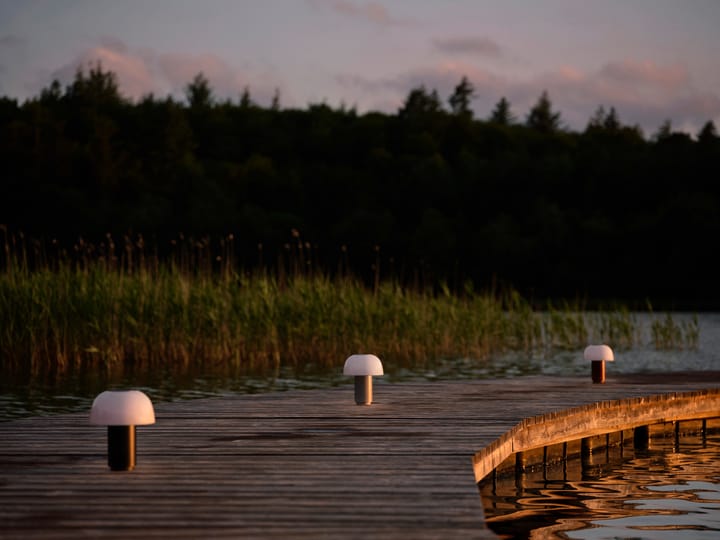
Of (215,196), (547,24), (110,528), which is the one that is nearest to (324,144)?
(215,196)

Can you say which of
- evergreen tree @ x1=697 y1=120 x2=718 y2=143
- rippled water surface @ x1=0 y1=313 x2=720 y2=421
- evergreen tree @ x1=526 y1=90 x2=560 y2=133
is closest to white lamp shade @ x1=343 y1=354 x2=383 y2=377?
rippled water surface @ x1=0 y1=313 x2=720 y2=421

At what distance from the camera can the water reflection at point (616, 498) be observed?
6422mm

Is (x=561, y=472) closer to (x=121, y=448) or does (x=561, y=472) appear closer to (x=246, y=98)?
(x=121, y=448)

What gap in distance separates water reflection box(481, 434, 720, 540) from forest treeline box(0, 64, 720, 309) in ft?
106

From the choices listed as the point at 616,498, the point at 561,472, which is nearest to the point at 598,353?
the point at 561,472

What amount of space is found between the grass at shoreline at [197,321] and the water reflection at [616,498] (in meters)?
6.22

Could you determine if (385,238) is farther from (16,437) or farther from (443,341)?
(16,437)

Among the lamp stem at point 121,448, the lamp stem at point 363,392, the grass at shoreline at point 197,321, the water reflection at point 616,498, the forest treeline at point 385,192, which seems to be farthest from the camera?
the forest treeline at point 385,192

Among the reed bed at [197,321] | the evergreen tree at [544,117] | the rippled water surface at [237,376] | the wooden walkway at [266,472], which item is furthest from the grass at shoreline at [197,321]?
the evergreen tree at [544,117]

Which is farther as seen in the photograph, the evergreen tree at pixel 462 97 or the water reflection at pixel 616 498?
the evergreen tree at pixel 462 97

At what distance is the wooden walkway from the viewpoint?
461 cm

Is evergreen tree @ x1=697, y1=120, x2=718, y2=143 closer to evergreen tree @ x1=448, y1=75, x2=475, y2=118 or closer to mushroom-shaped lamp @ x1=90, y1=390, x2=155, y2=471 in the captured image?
evergreen tree @ x1=448, y1=75, x2=475, y2=118

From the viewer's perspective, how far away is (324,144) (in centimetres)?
6400

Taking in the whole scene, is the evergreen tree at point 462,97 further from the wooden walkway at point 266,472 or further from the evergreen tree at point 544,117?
the wooden walkway at point 266,472
